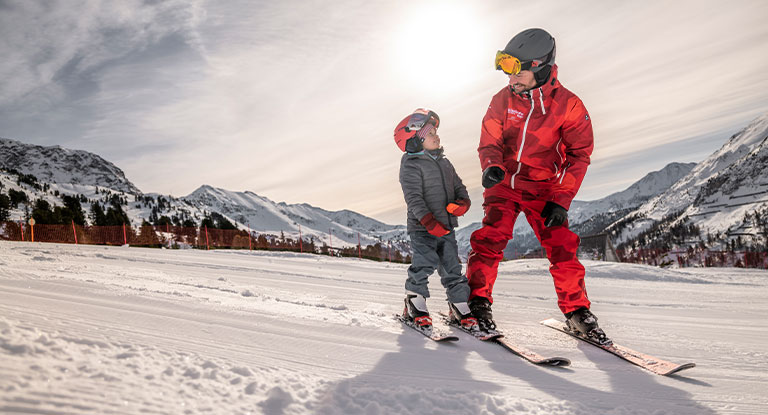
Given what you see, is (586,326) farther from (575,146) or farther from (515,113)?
(515,113)

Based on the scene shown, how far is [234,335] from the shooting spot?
189 cm

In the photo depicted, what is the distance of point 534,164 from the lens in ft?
9.77

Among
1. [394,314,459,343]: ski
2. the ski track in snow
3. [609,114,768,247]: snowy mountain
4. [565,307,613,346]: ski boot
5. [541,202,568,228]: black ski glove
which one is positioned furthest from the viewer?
[609,114,768,247]: snowy mountain

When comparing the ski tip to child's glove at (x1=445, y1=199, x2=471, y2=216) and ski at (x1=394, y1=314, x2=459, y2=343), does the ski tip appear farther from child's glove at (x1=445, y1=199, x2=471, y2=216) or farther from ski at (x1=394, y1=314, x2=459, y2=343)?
child's glove at (x1=445, y1=199, x2=471, y2=216)

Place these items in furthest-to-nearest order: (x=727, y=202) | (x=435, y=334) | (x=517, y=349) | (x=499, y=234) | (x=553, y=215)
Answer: (x=727, y=202) → (x=499, y=234) → (x=553, y=215) → (x=435, y=334) → (x=517, y=349)

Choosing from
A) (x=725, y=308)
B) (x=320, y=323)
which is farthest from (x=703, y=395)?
(x=725, y=308)

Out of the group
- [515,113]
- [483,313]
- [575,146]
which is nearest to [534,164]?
[575,146]

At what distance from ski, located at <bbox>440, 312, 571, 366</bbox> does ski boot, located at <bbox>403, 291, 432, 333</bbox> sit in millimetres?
320

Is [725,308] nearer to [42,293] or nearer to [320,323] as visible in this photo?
[320,323]

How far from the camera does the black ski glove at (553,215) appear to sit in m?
2.75

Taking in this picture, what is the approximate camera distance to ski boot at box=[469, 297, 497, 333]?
9.11 feet

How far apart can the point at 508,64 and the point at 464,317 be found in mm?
1959

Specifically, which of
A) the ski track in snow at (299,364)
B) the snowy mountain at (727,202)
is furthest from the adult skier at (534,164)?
the snowy mountain at (727,202)

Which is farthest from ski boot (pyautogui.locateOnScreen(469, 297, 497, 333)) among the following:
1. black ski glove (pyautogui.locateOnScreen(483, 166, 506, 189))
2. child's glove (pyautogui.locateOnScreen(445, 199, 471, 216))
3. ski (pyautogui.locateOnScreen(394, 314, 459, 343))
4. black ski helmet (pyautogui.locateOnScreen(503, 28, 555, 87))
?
black ski helmet (pyautogui.locateOnScreen(503, 28, 555, 87))
